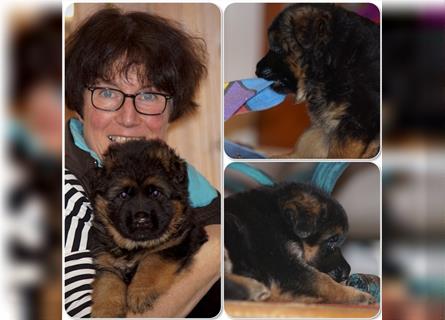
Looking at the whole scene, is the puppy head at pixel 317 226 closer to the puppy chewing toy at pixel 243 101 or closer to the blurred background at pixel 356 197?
the blurred background at pixel 356 197

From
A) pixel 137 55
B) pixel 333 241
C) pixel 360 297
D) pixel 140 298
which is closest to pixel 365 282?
pixel 360 297

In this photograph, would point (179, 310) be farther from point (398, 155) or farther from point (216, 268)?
point (398, 155)

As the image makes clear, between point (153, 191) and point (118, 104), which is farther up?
point (118, 104)

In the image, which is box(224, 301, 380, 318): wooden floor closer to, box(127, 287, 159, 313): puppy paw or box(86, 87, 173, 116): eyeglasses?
box(127, 287, 159, 313): puppy paw

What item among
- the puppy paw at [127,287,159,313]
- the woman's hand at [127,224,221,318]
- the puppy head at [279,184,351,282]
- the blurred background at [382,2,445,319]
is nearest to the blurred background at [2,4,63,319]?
the puppy paw at [127,287,159,313]

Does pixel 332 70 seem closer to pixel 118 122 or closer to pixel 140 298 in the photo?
pixel 118 122

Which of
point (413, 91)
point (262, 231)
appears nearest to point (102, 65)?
point (262, 231)
